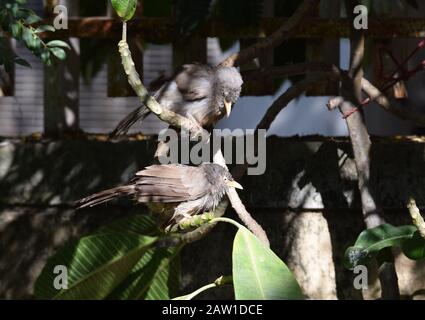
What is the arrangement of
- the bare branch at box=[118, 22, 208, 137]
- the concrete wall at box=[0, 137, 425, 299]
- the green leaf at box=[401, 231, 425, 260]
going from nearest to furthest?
1. the bare branch at box=[118, 22, 208, 137]
2. the green leaf at box=[401, 231, 425, 260]
3. the concrete wall at box=[0, 137, 425, 299]

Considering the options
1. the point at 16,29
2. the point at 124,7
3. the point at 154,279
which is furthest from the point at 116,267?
the point at 124,7

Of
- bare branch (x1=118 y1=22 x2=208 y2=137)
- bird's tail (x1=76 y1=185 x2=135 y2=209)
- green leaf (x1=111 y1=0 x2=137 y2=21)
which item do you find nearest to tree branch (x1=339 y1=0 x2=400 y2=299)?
bare branch (x1=118 y1=22 x2=208 y2=137)

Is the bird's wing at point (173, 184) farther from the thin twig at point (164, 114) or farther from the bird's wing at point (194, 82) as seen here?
the bird's wing at point (194, 82)

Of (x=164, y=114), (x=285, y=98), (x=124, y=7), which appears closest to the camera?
(x=124, y=7)

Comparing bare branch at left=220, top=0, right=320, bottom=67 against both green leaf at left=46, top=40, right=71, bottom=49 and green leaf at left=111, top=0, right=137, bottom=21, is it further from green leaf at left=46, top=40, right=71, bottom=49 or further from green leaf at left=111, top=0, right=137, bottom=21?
green leaf at left=111, top=0, right=137, bottom=21

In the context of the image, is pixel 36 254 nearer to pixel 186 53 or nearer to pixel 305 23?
pixel 186 53

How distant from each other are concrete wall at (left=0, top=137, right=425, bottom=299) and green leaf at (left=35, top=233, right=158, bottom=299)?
0.47 m

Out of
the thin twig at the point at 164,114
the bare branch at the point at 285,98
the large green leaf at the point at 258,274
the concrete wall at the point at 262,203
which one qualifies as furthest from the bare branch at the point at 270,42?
the large green leaf at the point at 258,274

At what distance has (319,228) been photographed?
132 inches

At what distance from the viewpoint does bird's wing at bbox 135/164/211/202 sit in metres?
2.46

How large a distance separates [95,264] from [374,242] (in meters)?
1.01

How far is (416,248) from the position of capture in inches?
104

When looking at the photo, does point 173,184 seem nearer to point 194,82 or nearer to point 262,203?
→ point 194,82

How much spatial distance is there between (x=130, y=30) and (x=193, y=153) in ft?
2.38
